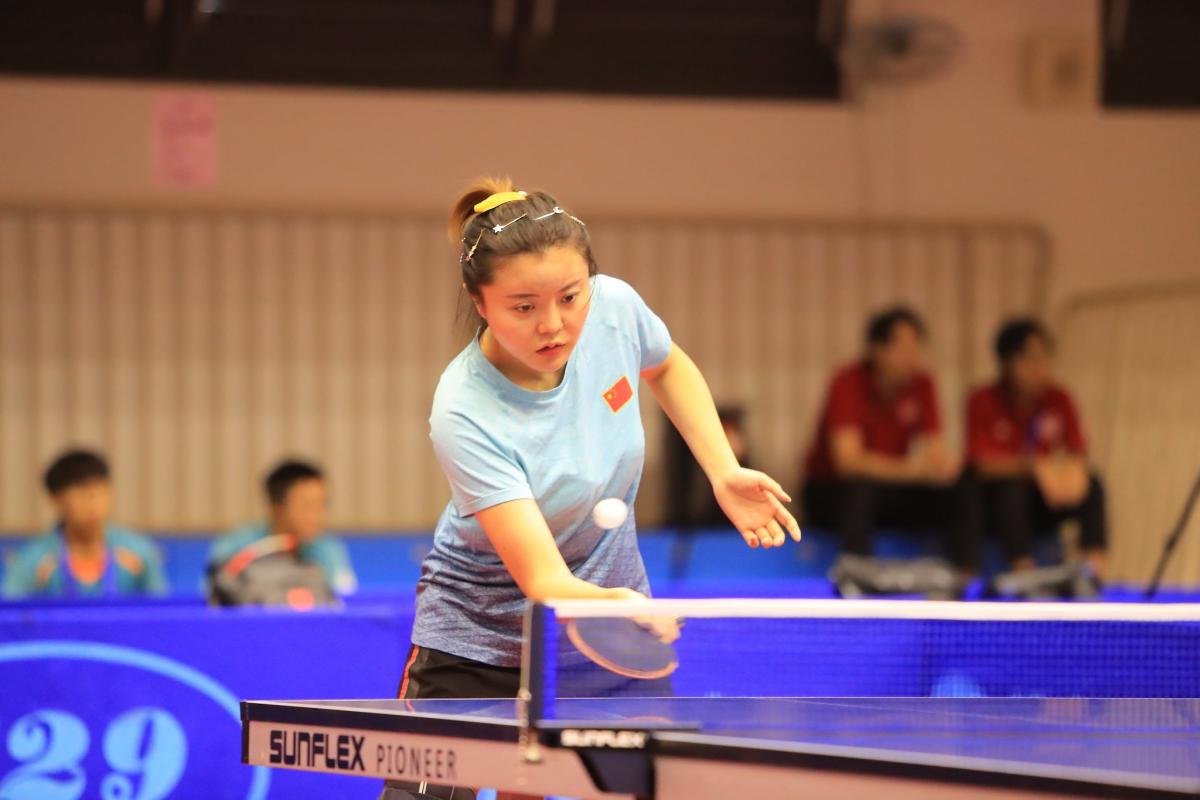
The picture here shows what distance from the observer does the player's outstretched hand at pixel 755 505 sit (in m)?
2.58

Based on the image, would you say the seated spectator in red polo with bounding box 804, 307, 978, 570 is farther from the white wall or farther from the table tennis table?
the table tennis table

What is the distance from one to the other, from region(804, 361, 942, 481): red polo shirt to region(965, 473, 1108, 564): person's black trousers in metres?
0.50

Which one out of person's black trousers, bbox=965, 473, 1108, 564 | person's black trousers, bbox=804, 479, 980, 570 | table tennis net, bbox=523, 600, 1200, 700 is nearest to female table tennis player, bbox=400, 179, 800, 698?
table tennis net, bbox=523, 600, 1200, 700

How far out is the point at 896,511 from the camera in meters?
7.19

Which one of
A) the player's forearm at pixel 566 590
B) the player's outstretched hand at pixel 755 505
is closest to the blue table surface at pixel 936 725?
the player's forearm at pixel 566 590

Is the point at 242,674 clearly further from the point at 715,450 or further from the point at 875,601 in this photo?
the point at 875,601

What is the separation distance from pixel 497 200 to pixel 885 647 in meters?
1.23

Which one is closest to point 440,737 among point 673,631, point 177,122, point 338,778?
point 673,631

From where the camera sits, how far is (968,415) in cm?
756

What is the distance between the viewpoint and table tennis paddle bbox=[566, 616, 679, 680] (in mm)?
2188

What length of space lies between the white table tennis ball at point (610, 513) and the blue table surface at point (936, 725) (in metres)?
0.35

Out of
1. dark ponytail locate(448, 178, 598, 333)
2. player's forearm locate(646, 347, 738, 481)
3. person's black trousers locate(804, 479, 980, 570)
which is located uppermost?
dark ponytail locate(448, 178, 598, 333)

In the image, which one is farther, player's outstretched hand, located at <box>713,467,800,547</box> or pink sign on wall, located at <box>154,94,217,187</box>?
pink sign on wall, located at <box>154,94,217,187</box>

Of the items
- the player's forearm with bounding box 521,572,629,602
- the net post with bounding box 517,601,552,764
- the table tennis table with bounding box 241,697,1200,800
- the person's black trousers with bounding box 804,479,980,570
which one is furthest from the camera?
the person's black trousers with bounding box 804,479,980,570
